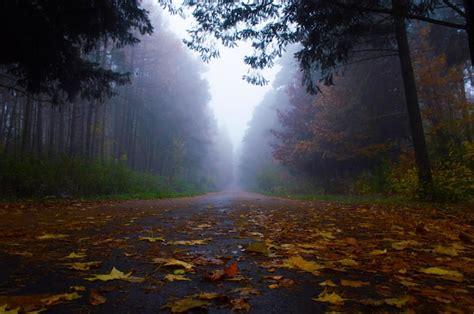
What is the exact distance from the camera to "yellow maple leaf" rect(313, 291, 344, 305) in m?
1.64

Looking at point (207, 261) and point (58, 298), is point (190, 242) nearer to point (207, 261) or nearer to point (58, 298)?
point (207, 261)

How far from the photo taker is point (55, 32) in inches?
279

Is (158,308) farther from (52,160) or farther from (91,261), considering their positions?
(52,160)

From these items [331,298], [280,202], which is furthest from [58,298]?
Answer: [280,202]

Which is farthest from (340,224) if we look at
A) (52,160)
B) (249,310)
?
(52,160)

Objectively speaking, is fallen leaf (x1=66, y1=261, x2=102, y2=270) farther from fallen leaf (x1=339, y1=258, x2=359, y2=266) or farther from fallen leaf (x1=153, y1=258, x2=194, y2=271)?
fallen leaf (x1=339, y1=258, x2=359, y2=266)

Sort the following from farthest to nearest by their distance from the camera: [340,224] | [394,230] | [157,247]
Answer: [340,224]
[394,230]
[157,247]

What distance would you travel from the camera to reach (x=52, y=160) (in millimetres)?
10742

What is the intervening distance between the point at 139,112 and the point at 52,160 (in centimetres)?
1599

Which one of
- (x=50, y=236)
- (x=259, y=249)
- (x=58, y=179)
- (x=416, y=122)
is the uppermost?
(x=416, y=122)

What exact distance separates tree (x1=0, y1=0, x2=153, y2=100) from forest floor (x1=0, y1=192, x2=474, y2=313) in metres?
4.78

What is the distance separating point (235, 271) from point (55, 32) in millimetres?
7267

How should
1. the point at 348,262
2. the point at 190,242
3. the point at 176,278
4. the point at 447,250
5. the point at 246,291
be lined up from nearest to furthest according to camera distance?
the point at 246,291 → the point at 176,278 → the point at 348,262 → the point at 447,250 → the point at 190,242

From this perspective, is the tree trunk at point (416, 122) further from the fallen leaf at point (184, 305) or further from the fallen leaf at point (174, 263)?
the fallen leaf at point (184, 305)
